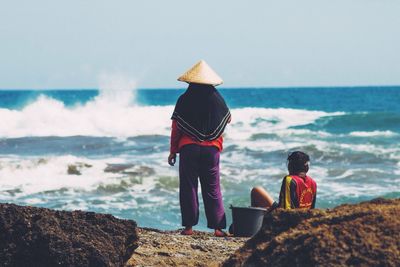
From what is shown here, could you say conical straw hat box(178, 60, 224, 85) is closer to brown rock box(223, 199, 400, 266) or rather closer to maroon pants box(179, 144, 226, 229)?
maroon pants box(179, 144, 226, 229)

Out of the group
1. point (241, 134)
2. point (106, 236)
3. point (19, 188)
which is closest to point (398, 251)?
point (106, 236)

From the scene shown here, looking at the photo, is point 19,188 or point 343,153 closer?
point 19,188

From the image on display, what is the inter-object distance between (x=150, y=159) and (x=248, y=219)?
1360 centimetres

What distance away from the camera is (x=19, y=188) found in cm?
1523

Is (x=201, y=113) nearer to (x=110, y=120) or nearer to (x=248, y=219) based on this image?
(x=248, y=219)

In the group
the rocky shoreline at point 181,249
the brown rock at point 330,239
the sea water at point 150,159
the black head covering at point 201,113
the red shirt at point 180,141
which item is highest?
the black head covering at point 201,113

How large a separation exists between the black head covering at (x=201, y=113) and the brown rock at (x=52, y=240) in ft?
7.86

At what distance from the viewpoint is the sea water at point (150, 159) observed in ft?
46.3

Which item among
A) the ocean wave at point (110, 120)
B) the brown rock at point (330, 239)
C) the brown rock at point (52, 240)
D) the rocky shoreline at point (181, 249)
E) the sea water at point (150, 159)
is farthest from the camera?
the ocean wave at point (110, 120)

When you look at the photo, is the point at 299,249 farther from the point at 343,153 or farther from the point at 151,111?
the point at 151,111

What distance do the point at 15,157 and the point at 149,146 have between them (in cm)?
443

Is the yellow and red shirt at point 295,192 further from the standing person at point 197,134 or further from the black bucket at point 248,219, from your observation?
the standing person at point 197,134

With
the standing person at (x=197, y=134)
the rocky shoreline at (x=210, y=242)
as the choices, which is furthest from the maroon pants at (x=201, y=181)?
the rocky shoreline at (x=210, y=242)

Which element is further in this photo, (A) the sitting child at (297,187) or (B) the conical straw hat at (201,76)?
(B) the conical straw hat at (201,76)
